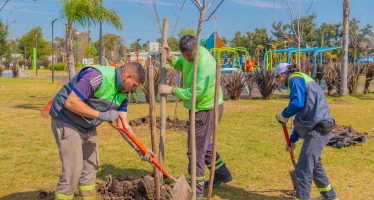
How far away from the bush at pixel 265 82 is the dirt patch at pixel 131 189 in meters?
11.2

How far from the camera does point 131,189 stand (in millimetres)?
4570

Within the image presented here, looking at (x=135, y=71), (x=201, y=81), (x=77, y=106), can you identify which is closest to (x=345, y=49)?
(x=201, y=81)

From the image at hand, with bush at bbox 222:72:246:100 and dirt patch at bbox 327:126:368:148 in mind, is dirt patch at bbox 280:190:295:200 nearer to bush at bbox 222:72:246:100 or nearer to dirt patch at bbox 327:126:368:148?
dirt patch at bbox 327:126:368:148

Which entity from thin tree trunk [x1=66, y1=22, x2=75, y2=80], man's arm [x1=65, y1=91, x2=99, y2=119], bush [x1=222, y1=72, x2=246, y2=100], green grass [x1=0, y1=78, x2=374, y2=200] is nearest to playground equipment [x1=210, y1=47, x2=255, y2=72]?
bush [x1=222, y1=72, x2=246, y2=100]

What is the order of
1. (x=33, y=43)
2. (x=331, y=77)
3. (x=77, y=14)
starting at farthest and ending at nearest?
(x=33, y=43) → (x=331, y=77) → (x=77, y=14)

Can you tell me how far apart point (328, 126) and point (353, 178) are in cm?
173

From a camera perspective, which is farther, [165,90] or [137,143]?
[165,90]

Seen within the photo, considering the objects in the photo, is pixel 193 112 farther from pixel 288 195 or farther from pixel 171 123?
pixel 171 123

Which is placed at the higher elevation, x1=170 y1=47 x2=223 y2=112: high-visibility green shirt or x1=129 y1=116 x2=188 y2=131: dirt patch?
x1=170 y1=47 x2=223 y2=112: high-visibility green shirt

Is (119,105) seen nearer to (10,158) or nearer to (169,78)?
(10,158)

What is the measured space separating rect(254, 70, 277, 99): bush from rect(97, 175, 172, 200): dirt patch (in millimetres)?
11166

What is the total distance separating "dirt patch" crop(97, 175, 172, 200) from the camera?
445 centimetres

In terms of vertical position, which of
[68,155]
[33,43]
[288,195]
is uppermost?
[33,43]

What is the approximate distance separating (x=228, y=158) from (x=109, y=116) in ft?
11.0
